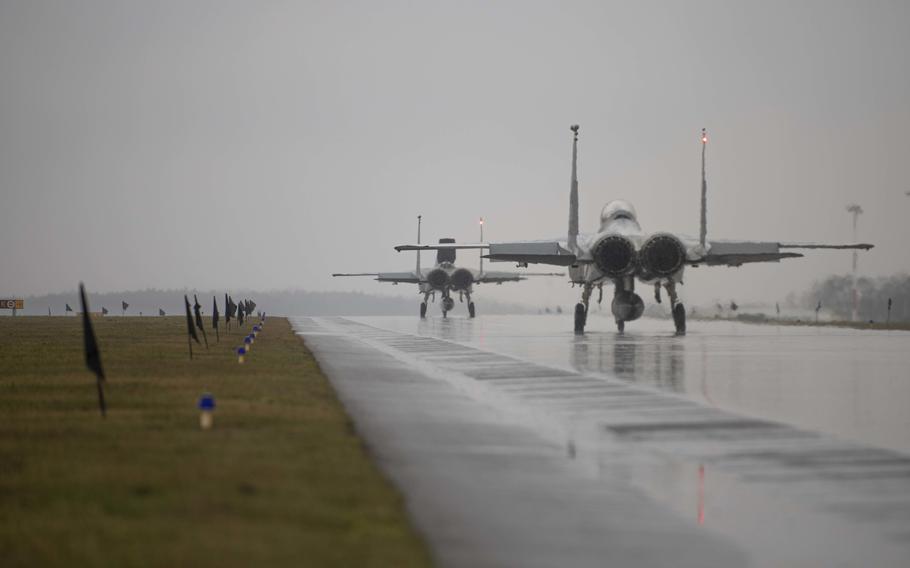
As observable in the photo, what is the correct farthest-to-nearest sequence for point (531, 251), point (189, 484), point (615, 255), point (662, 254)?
point (531, 251) → point (615, 255) → point (662, 254) → point (189, 484)

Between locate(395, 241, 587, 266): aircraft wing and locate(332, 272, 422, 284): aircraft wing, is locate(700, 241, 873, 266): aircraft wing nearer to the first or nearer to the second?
locate(395, 241, 587, 266): aircraft wing

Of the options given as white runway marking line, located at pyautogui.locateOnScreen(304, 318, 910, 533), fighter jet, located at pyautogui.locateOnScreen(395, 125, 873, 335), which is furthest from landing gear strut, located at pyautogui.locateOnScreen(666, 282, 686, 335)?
white runway marking line, located at pyautogui.locateOnScreen(304, 318, 910, 533)

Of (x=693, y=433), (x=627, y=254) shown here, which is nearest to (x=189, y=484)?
(x=693, y=433)

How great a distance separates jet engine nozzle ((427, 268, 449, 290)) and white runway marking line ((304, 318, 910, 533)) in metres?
56.9

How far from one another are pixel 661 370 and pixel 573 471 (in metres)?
15.4

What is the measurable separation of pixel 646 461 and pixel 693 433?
105 inches

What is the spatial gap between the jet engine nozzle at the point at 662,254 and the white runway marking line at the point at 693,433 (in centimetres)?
2241

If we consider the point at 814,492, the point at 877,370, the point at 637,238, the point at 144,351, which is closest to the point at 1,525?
the point at 814,492

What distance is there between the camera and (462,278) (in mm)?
81750

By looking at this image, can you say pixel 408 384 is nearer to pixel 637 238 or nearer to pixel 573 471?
pixel 573 471

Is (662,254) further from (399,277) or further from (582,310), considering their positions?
(399,277)

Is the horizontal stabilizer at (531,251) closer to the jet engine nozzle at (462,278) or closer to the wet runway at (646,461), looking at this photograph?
the wet runway at (646,461)

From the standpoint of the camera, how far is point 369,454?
12.0m

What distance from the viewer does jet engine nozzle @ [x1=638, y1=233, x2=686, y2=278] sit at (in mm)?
46188
